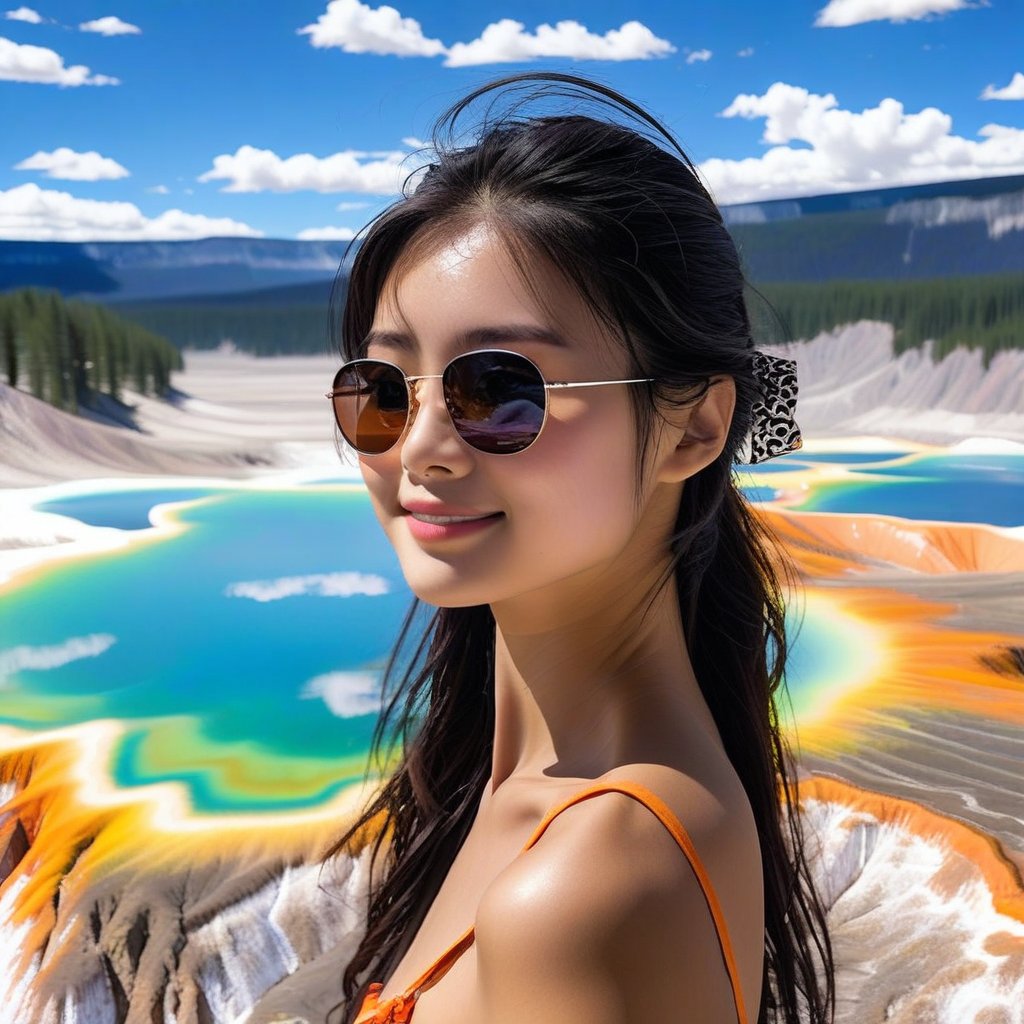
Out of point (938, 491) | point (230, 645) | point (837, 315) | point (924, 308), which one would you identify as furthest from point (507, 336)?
point (837, 315)

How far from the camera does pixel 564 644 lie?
1.15 m

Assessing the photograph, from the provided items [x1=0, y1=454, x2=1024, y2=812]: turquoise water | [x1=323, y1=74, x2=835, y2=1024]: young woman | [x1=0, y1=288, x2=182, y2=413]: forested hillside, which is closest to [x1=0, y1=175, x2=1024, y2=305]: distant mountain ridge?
[x1=0, y1=288, x2=182, y2=413]: forested hillside

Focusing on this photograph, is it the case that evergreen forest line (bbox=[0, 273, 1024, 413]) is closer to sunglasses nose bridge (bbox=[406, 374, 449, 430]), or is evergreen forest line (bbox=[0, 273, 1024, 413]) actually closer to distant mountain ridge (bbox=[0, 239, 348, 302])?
distant mountain ridge (bbox=[0, 239, 348, 302])

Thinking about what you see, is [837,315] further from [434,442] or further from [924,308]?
[434,442]

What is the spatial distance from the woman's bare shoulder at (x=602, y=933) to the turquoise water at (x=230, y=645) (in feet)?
10.3

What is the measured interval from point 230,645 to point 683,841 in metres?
4.80

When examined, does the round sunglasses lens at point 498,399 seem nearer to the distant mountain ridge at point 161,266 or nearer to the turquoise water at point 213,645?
the turquoise water at point 213,645

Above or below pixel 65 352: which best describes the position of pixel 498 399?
above

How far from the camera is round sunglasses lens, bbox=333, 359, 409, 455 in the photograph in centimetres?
108

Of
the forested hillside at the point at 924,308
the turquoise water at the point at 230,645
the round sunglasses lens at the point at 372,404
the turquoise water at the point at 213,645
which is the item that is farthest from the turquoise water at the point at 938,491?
the round sunglasses lens at the point at 372,404

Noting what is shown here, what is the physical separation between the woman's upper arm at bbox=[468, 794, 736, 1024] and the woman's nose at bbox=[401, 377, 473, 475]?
0.34m

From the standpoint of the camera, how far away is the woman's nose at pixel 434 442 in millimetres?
1014

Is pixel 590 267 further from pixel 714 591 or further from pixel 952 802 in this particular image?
pixel 952 802

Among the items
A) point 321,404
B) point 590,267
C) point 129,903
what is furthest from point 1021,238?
point 590,267
